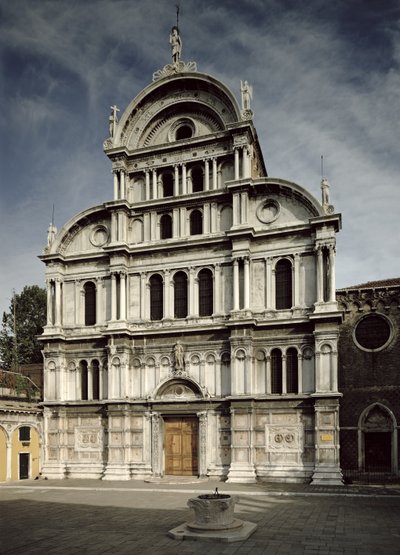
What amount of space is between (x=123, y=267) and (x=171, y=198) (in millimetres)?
5058

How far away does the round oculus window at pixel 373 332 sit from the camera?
105 feet

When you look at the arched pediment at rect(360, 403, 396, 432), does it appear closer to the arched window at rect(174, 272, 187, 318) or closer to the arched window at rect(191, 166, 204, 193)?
the arched window at rect(174, 272, 187, 318)

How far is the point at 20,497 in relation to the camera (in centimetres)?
2562

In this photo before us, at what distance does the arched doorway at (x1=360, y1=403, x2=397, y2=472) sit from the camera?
30547 millimetres

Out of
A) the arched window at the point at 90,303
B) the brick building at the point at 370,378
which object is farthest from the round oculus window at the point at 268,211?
the arched window at the point at 90,303

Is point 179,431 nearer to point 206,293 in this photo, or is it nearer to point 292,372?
point 292,372

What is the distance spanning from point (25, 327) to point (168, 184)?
3210 centimetres

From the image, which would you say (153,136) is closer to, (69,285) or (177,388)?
(69,285)

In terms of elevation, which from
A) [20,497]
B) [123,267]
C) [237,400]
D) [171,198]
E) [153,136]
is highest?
[153,136]

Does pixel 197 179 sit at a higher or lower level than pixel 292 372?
higher

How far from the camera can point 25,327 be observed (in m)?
60.2

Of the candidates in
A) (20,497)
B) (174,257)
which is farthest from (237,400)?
(20,497)

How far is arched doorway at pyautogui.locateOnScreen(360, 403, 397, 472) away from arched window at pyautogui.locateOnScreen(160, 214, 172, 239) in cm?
1552

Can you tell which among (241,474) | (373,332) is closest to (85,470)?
(241,474)
